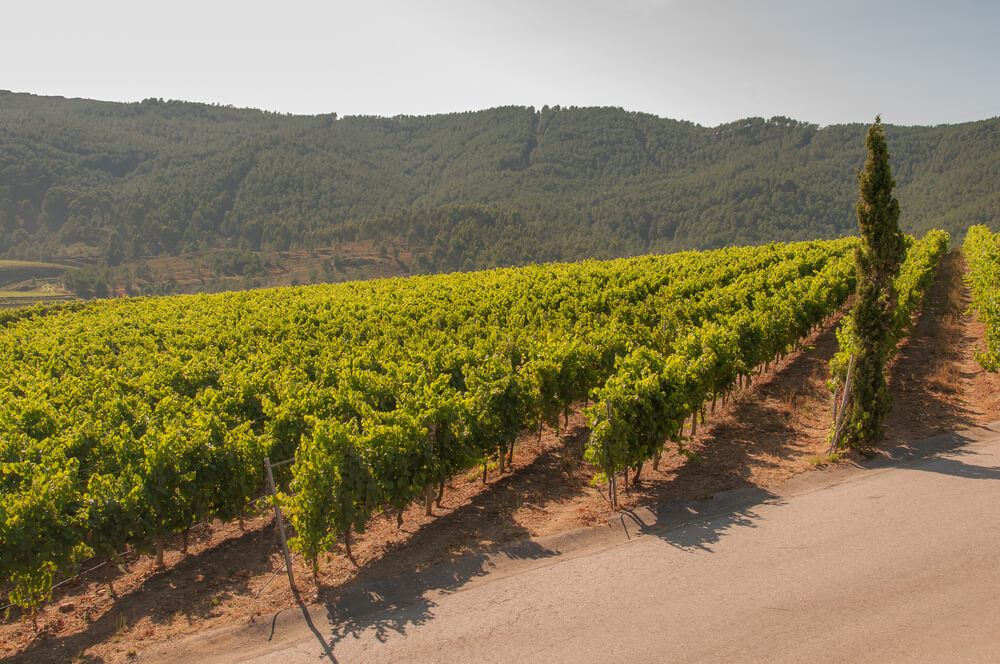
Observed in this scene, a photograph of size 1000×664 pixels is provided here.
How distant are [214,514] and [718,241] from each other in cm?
13090

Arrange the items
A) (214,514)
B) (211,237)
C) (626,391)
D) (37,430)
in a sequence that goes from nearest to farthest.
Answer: (214,514)
(626,391)
(37,430)
(211,237)

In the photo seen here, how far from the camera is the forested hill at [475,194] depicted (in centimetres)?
12550

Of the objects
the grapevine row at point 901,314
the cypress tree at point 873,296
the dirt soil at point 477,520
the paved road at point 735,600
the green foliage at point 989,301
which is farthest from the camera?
the green foliage at point 989,301

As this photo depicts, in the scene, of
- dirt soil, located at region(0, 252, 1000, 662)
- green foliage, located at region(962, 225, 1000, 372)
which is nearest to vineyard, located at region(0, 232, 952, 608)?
green foliage, located at region(962, 225, 1000, 372)

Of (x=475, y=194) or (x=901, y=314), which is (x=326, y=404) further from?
(x=475, y=194)

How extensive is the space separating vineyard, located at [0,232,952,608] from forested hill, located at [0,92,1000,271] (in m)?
92.4

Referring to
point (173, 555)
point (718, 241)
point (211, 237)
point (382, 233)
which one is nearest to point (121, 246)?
point (211, 237)

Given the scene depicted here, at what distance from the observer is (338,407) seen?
1176 centimetres

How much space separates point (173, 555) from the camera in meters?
10.5

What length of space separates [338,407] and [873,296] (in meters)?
11.5

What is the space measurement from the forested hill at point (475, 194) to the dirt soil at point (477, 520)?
9957 cm

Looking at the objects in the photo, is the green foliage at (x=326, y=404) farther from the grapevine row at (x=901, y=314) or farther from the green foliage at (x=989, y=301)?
the green foliage at (x=989, y=301)

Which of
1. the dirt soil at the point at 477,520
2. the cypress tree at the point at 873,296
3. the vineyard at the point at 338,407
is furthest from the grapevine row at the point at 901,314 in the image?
the dirt soil at the point at 477,520

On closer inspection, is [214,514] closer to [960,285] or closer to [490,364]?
[490,364]
